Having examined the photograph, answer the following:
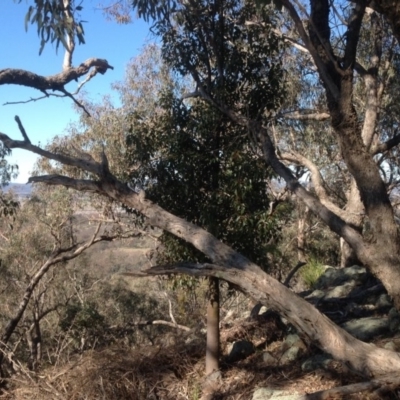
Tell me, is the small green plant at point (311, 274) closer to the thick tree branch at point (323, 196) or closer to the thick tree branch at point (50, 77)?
the thick tree branch at point (323, 196)

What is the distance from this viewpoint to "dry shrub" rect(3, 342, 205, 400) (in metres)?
5.90

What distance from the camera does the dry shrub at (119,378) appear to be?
5.90 metres

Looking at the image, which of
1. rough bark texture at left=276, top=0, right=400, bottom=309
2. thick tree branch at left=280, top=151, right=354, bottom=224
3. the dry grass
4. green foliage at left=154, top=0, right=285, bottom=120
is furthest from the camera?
thick tree branch at left=280, top=151, right=354, bottom=224

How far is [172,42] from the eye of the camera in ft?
21.1

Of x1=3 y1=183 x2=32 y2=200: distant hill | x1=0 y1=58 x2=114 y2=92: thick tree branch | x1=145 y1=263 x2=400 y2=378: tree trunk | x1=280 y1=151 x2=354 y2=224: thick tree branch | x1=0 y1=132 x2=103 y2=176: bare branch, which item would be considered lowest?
x1=145 y1=263 x2=400 y2=378: tree trunk

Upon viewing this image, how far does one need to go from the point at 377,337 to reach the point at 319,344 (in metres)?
2.15

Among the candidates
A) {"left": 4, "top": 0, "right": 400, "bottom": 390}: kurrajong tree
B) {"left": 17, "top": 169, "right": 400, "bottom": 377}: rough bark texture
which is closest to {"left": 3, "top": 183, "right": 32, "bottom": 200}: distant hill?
{"left": 4, "top": 0, "right": 400, "bottom": 390}: kurrajong tree

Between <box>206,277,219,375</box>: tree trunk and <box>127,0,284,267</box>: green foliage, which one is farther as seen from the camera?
<box>206,277,219,375</box>: tree trunk

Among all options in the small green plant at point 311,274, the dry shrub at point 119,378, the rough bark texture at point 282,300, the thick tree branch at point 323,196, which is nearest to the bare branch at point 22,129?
the rough bark texture at point 282,300

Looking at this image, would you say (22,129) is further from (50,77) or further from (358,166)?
(358,166)

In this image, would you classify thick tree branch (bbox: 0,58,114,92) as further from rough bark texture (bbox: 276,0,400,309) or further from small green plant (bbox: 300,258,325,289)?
small green plant (bbox: 300,258,325,289)

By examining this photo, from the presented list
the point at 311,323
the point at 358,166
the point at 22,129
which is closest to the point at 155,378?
the point at 311,323

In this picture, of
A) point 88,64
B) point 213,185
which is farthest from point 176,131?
point 88,64

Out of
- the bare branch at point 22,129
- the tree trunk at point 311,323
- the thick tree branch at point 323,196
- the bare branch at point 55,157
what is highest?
the thick tree branch at point 323,196
